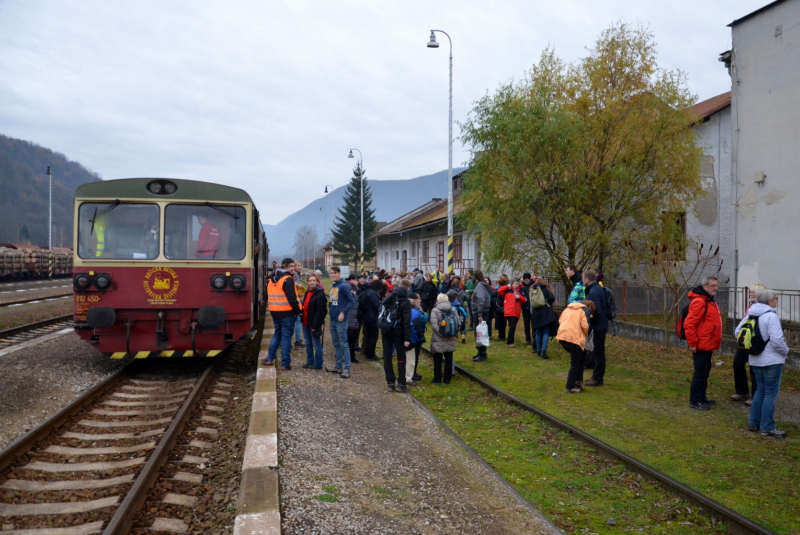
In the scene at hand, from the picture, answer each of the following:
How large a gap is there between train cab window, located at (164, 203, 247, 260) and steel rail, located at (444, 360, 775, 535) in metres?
5.22

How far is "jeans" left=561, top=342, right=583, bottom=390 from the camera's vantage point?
919 centimetres

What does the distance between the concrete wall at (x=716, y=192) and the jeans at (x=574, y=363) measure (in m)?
14.0

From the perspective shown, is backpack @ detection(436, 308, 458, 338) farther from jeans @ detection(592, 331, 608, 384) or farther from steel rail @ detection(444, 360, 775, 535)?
jeans @ detection(592, 331, 608, 384)

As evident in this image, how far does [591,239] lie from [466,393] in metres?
7.80

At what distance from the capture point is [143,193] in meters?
9.59

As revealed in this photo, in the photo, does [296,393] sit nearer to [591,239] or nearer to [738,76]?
[591,239]

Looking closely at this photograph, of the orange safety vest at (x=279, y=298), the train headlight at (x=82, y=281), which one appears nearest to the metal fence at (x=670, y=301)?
the orange safety vest at (x=279, y=298)

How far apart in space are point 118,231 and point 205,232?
51.5 inches

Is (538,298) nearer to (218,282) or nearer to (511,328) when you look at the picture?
(511,328)

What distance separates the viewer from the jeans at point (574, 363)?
30.1 feet

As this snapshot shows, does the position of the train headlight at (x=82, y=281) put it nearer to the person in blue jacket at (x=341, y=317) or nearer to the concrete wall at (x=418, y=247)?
the person in blue jacket at (x=341, y=317)

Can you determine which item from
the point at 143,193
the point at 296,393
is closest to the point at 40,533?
the point at 296,393

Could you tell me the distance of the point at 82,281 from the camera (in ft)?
29.9

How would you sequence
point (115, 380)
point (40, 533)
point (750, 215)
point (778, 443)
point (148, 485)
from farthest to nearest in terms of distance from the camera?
1. point (750, 215)
2. point (115, 380)
3. point (778, 443)
4. point (148, 485)
5. point (40, 533)
